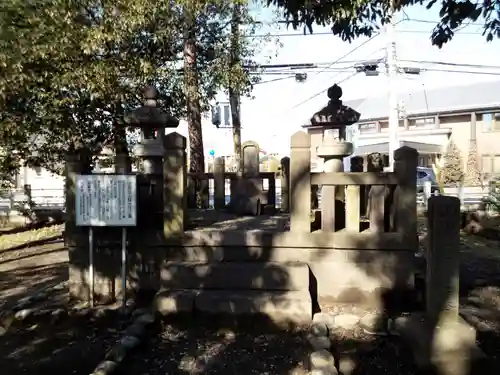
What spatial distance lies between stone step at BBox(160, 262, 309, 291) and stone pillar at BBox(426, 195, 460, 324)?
5.38 feet

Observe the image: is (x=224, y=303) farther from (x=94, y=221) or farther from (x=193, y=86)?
(x=193, y=86)

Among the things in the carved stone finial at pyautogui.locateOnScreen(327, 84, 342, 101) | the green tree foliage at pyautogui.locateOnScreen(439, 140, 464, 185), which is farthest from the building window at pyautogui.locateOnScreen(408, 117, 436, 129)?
the carved stone finial at pyautogui.locateOnScreen(327, 84, 342, 101)

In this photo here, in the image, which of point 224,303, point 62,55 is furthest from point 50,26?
point 224,303

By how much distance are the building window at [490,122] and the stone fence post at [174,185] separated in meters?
29.6

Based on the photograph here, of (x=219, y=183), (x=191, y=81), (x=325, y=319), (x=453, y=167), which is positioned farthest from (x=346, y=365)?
(x=453, y=167)

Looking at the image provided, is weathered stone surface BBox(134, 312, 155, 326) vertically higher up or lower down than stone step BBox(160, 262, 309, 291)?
lower down

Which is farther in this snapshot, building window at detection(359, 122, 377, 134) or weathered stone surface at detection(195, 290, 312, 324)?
building window at detection(359, 122, 377, 134)

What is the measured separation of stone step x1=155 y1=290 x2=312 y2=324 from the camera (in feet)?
17.5

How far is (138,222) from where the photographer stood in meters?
6.59

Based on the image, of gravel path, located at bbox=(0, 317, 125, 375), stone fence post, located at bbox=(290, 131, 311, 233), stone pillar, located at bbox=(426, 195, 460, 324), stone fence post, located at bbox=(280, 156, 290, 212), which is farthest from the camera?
stone fence post, located at bbox=(280, 156, 290, 212)

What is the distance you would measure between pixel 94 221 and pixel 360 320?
3.32 meters

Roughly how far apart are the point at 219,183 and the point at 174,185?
3.82 metres

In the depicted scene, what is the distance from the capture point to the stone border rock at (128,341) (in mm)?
4242

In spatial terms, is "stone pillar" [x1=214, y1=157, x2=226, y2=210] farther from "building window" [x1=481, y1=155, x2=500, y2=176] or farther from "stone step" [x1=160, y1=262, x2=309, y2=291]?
"building window" [x1=481, y1=155, x2=500, y2=176]
